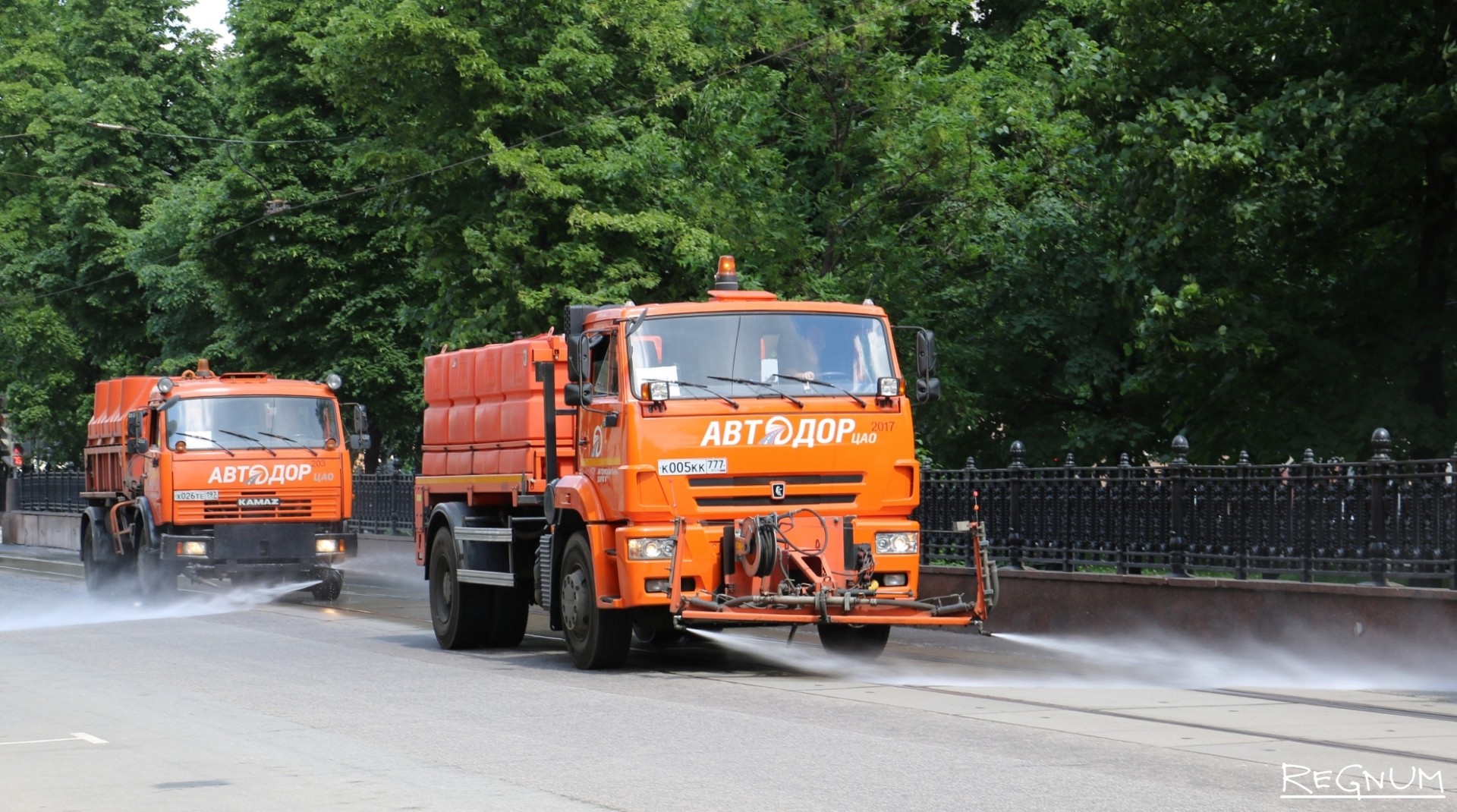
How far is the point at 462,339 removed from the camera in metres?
32.0

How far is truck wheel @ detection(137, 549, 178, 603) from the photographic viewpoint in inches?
949

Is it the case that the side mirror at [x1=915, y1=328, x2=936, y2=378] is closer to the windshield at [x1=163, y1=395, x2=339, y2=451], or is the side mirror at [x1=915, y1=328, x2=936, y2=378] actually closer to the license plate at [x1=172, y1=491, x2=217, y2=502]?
the windshield at [x1=163, y1=395, x2=339, y2=451]

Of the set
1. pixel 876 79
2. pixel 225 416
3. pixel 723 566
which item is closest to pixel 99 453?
pixel 225 416

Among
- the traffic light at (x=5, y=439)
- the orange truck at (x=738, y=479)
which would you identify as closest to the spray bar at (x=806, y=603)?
the orange truck at (x=738, y=479)

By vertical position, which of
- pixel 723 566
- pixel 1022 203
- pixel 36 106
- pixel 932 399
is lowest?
pixel 723 566

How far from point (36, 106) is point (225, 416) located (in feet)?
118

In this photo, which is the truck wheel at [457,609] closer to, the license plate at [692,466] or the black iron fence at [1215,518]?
the license plate at [692,466]

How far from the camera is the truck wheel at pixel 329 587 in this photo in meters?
24.4

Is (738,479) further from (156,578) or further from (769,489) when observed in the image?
(156,578)

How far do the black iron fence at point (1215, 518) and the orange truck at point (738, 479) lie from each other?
88 cm

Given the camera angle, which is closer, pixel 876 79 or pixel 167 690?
pixel 167 690

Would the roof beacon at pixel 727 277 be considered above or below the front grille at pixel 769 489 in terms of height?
above

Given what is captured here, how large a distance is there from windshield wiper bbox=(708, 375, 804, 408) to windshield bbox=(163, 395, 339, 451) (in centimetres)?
1178

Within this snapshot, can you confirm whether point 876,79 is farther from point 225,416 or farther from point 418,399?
point 418,399
